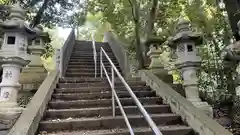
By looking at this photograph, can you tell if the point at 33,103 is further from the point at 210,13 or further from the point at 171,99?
the point at 210,13

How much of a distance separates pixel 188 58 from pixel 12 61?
3.59m

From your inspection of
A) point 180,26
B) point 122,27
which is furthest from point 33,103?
point 122,27

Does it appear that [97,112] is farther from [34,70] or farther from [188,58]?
[34,70]

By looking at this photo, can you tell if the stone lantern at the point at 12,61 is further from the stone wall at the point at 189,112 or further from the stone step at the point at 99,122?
the stone wall at the point at 189,112

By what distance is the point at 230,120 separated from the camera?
581cm

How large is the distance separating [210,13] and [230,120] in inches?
294

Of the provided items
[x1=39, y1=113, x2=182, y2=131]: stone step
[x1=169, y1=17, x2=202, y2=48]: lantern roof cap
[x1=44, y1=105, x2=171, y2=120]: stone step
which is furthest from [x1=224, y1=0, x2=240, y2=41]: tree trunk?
[x1=39, y1=113, x2=182, y2=131]: stone step

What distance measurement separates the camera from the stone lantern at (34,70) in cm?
576

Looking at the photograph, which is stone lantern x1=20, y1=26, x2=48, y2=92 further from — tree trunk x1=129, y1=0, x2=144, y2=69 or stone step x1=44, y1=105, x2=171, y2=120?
tree trunk x1=129, y1=0, x2=144, y2=69

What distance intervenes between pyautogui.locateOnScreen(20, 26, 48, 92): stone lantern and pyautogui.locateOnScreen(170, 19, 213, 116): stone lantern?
354 cm

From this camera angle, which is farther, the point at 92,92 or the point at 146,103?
the point at 92,92

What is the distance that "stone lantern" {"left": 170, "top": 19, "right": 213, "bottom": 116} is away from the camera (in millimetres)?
4793

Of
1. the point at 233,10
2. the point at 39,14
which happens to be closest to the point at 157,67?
the point at 233,10

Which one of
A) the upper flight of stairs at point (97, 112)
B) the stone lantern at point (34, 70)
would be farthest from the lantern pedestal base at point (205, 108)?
the stone lantern at point (34, 70)
